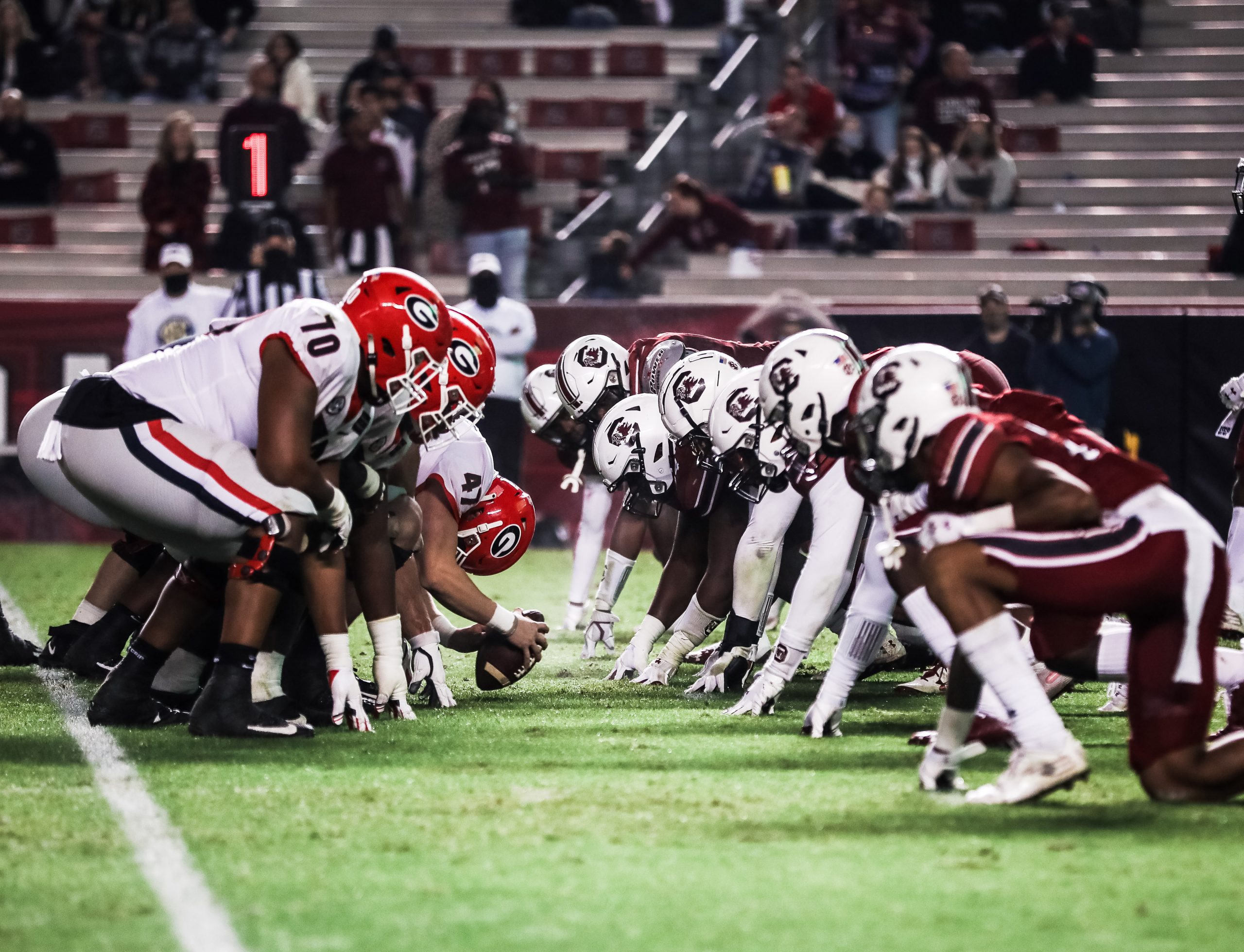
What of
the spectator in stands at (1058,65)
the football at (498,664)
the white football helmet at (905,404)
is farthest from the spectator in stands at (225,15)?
the white football helmet at (905,404)

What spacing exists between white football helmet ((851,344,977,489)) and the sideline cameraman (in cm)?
792

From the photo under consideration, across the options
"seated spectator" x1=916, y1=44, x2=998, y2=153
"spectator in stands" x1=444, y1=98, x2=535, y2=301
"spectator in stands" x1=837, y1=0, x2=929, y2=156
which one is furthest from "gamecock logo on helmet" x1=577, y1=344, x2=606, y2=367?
"spectator in stands" x1=837, y1=0, x2=929, y2=156

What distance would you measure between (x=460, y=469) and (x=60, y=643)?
6.45 feet

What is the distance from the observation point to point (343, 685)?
20.3ft

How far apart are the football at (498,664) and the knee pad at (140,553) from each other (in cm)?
148

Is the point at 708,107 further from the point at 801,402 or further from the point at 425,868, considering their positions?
the point at 425,868

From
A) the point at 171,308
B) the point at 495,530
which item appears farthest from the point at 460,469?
the point at 171,308

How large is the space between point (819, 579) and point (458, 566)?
1.68 meters

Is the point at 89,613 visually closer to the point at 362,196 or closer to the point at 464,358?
the point at 464,358

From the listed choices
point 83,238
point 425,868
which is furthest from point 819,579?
point 83,238

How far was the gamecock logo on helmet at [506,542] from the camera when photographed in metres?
7.64

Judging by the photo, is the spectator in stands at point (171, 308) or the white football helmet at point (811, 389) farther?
the spectator in stands at point (171, 308)

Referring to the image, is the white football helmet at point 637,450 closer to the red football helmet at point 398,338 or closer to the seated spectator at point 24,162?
Answer: the red football helmet at point 398,338

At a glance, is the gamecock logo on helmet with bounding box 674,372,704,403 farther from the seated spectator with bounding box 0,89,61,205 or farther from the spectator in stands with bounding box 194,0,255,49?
the spectator in stands with bounding box 194,0,255,49
